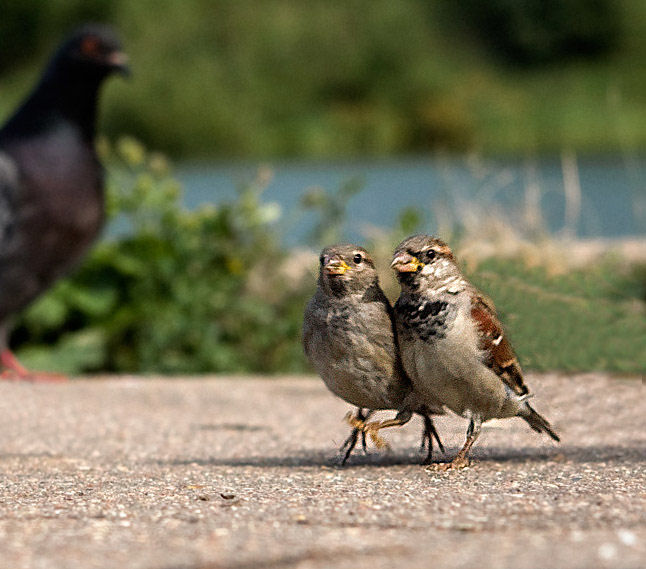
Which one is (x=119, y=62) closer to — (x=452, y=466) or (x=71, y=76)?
(x=71, y=76)

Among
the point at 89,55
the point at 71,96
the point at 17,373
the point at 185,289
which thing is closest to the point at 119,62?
the point at 89,55

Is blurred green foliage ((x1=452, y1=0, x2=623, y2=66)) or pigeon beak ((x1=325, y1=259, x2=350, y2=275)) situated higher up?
blurred green foliage ((x1=452, y1=0, x2=623, y2=66))

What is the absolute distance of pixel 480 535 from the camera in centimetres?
203

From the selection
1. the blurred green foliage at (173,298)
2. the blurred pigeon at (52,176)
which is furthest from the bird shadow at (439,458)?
the blurred green foliage at (173,298)

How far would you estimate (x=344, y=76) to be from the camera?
671 inches

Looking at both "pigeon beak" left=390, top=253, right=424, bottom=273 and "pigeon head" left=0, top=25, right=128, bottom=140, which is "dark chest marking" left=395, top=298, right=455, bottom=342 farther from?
"pigeon head" left=0, top=25, right=128, bottom=140

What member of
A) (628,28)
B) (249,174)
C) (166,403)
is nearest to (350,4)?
(628,28)

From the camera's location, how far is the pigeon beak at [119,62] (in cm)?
541

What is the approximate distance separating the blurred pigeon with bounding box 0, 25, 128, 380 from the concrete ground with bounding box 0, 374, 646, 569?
2.53ft

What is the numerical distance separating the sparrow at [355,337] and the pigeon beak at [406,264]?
163mm

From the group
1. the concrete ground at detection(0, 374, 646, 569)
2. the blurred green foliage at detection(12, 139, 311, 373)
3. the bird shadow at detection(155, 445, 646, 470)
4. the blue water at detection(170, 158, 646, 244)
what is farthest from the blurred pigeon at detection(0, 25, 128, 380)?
the bird shadow at detection(155, 445, 646, 470)

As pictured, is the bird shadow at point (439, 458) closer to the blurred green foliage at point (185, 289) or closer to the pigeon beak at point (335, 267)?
the pigeon beak at point (335, 267)

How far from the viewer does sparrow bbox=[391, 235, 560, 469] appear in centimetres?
273

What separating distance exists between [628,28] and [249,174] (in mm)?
13558
